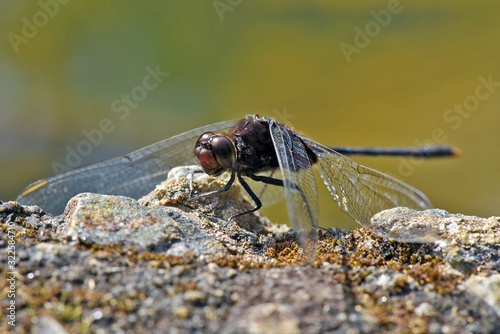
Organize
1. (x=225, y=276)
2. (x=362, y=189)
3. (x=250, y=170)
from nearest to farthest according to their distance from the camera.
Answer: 1. (x=225, y=276)
2. (x=362, y=189)
3. (x=250, y=170)

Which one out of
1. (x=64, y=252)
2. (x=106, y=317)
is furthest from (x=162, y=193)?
(x=106, y=317)

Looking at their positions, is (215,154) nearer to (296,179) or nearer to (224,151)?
(224,151)

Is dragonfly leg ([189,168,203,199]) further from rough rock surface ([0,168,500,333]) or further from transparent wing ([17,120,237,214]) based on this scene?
transparent wing ([17,120,237,214])

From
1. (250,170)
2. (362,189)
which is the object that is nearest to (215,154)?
(250,170)

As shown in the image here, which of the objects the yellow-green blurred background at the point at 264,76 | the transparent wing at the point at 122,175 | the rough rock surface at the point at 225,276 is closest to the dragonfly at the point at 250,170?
the transparent wing at the point at 122,175

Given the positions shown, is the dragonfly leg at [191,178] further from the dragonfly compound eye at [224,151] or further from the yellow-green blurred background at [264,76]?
the yellow-green blurred background at [264,76]

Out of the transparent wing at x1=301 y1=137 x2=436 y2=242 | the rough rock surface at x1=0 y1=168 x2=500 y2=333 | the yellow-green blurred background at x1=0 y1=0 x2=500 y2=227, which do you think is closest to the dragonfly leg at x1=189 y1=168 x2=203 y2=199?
the rough rock surface at x1=0 y1=168 x2=500 y2=333

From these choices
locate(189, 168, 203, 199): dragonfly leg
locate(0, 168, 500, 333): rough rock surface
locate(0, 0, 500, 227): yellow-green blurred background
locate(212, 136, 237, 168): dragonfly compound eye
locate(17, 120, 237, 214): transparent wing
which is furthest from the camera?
locate(0, 0, 500, 227): yellow-green blurred background
